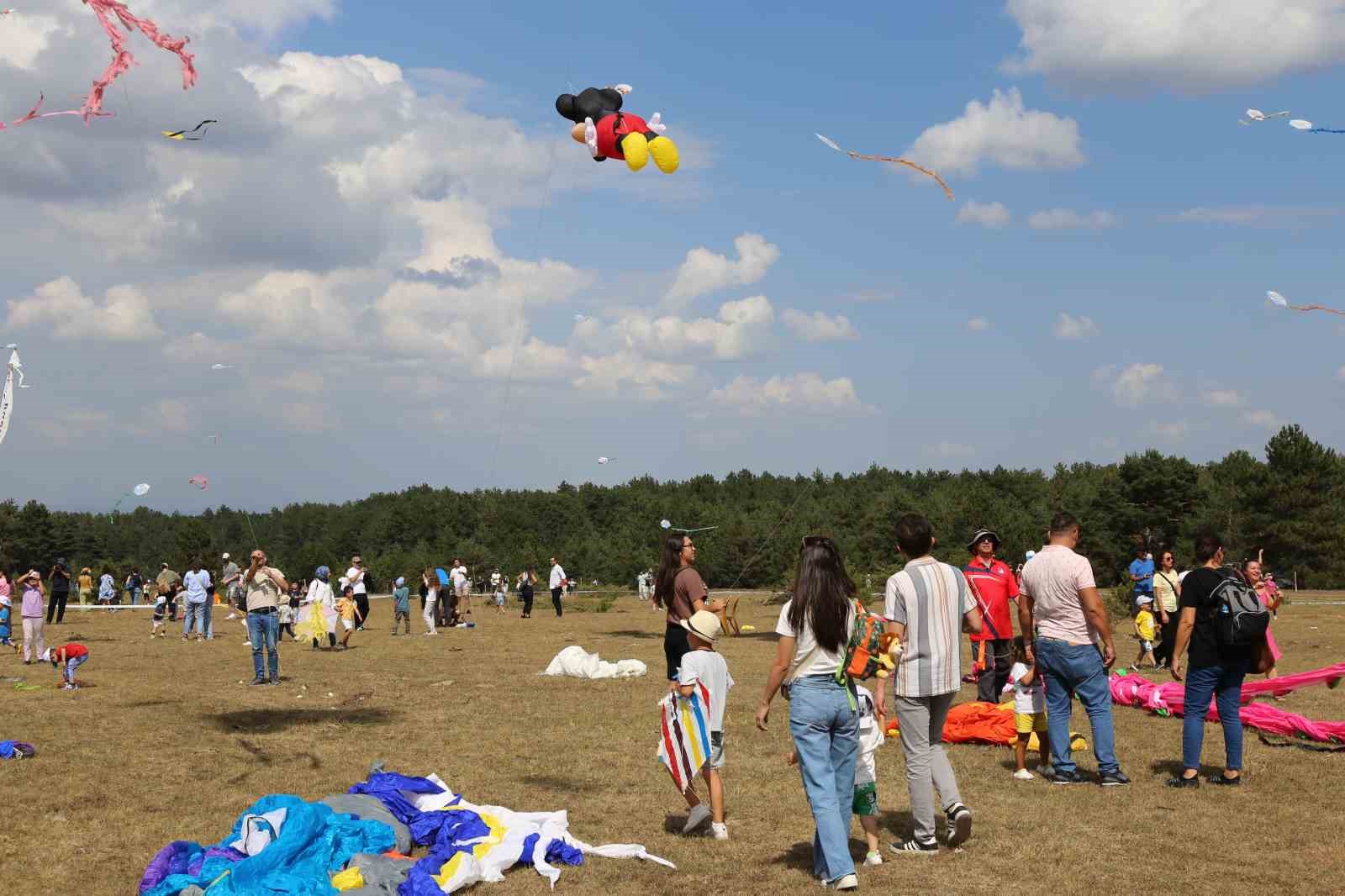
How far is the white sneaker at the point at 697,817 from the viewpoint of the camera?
782 cm

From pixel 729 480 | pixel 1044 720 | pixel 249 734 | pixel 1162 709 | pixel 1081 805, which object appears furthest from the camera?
pixel 729 480

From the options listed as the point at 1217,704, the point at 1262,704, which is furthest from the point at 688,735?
the point at 1262,704

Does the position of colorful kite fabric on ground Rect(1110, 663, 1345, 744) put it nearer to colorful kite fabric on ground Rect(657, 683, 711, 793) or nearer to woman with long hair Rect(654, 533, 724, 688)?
woman with long hair Rect(654, 533, 724, 688)

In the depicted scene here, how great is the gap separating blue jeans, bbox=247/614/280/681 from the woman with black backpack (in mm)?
11684

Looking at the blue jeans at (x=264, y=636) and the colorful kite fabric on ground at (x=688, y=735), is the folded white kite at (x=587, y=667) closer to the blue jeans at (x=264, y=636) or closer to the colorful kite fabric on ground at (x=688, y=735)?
the blue jeans at (x=264, y=636)

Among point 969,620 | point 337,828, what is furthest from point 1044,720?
point 337,828

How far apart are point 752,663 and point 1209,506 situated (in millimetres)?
51574

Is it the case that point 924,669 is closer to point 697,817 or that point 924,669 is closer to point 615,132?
point 697,817

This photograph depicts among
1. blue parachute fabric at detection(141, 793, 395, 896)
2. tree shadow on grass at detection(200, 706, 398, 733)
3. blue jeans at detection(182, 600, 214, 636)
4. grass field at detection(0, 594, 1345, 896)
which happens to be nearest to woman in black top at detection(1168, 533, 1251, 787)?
grass field at detection(0, 594, 1345, 896)

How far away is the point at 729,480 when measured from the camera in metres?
118

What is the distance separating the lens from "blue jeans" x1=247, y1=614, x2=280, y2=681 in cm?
1595

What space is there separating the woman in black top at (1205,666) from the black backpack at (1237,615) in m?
0.03

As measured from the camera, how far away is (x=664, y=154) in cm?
1032

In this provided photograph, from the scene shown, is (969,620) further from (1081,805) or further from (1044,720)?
(1044,720)
